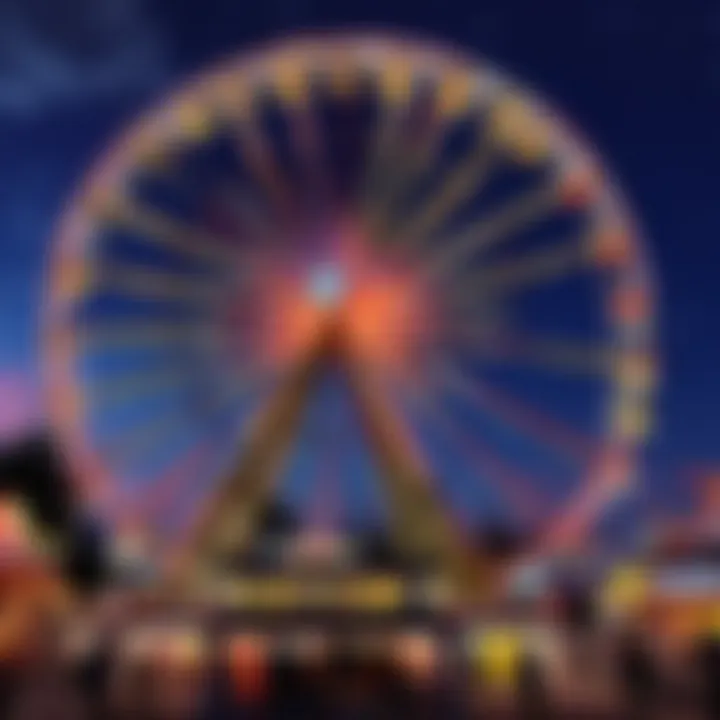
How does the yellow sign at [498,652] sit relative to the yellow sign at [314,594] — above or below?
below

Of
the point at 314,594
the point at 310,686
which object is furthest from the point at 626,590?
the point at 310,686

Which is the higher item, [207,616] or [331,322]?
[331,322]

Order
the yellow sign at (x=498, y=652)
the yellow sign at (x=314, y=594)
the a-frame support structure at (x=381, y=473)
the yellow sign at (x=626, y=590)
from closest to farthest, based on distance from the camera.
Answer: the yellow sign at (x=498, y=652), the yellow sign at (x=314, y=594), the a-frame support structure at (x=381, y=473), the yellow sign at (x=626, y=590)

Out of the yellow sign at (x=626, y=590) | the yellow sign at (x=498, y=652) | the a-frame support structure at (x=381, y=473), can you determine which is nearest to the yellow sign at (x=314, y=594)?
the a-frame support structure at (x=381, y=473)

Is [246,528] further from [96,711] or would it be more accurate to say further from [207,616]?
[96,711]

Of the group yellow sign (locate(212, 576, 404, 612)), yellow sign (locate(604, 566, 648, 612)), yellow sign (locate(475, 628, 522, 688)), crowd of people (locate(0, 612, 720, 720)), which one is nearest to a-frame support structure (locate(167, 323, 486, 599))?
yellow sign (locate(212, 576, 404, 612))

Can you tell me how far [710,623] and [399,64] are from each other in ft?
26.8

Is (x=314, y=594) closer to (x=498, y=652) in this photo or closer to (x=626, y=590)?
(x=498, y=652)

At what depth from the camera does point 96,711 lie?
13.0m

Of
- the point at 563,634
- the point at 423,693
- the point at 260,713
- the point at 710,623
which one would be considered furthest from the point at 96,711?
the point at 710,623

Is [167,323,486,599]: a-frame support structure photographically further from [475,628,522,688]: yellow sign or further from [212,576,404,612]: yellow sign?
[475,628,522,688]: yellow sign

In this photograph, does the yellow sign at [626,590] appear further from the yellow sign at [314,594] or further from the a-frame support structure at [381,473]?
the yellow sign at [314,594]

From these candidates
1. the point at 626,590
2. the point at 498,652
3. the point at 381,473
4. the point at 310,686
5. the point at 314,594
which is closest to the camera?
the point at 310,686

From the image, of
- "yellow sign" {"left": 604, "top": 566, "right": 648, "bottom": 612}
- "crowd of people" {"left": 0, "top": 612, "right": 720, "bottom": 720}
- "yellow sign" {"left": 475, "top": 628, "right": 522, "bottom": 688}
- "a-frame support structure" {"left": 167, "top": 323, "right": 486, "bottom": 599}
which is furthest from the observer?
"yellow sign" {"left": 604, "top": 566, "right": 648, "bottom": 612}
